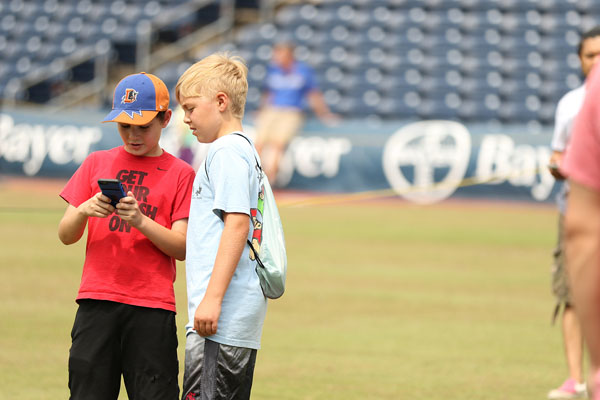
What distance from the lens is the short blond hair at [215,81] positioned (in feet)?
12.5

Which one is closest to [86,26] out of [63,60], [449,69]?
[63,60]

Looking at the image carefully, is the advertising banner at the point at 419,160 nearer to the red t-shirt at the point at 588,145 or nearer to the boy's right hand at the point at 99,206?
the boy's right hand at the point at 99,206

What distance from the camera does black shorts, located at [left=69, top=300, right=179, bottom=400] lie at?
398 centimetres

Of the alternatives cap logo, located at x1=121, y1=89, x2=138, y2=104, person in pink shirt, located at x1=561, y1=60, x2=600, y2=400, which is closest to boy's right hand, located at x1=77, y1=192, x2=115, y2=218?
cap logo, located at x1=121, y1=89, x2=138, y2=104

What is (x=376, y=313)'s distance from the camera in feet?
28.3

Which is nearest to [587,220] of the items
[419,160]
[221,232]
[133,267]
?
[221,232]

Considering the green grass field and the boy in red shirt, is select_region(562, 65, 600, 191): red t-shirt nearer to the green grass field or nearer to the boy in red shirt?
the boy in red shirt

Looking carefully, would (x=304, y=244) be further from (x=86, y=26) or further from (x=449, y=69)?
(x=86, y=26)

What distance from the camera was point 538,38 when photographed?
22.1 meters

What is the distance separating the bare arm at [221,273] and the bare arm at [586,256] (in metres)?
1.83

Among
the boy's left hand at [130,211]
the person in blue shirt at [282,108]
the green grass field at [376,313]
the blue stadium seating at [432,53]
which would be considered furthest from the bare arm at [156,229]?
the blue stadium seating at [432,53]

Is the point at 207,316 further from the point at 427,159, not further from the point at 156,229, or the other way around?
the point at 427,159

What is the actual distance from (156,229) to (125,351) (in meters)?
0.55

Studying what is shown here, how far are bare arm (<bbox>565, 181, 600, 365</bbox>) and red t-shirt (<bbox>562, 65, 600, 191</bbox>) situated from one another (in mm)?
25
